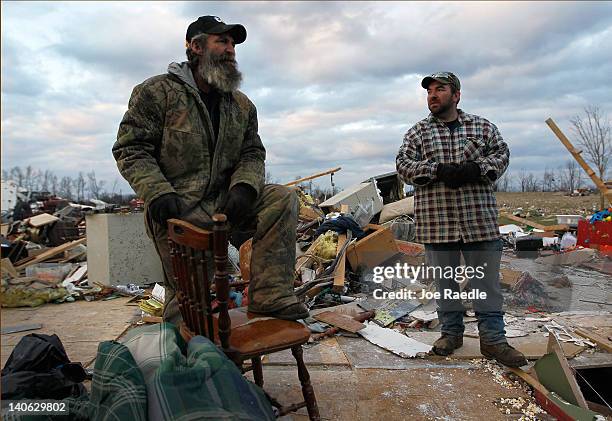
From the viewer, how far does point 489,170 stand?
3.14 metres

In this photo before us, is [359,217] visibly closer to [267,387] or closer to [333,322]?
[333,322]

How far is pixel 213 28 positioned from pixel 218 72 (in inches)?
9.8

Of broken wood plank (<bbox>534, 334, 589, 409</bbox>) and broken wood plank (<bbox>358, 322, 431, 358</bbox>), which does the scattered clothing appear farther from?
broken wood plank (<bbox>534, 334, 589, 409</bbox>)

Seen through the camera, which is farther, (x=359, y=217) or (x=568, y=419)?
(x=359, y=217)

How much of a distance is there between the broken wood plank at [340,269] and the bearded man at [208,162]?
117 inches

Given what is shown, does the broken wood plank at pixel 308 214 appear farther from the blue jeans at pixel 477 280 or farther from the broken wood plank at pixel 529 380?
the broken wood plank at pixel 529 380

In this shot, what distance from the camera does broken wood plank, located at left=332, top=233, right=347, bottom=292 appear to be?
208 inches

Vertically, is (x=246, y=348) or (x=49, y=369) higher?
(x=246, y=348)

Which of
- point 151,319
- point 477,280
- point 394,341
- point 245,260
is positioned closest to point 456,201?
point 477,280

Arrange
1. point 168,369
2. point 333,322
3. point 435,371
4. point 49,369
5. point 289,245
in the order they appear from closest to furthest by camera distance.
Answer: point 168,369 < point 289,245 < point 49,369 < point 435,371 < point 333,322

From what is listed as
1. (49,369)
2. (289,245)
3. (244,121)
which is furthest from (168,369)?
(244,121)

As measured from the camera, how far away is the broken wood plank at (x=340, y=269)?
5.29m

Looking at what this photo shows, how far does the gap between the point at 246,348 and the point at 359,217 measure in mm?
5353

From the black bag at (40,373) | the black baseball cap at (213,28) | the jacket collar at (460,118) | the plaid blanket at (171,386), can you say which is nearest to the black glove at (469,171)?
the jacket collar at (460,118)
